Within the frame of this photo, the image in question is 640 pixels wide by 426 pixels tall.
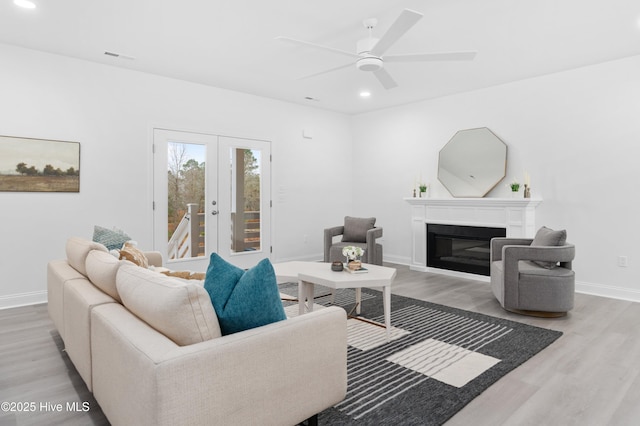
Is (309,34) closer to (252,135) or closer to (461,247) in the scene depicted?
(252,135)

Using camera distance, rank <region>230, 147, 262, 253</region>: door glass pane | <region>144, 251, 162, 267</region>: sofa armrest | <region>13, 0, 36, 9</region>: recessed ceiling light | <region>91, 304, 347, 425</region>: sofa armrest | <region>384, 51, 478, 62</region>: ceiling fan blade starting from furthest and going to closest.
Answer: <region>230, 147, 262, 253</region>: door glass pane → <region>144, 251, 162, 267</region>: sofa armrest → <region>384, 51, 478, 62</region>: ceiling fan blade → <region>13, 0, 36, 9</region>: recessed ceiling light → <region>91, 304, 347, 425</region>: sofa armrest

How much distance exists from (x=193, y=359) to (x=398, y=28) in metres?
2.60

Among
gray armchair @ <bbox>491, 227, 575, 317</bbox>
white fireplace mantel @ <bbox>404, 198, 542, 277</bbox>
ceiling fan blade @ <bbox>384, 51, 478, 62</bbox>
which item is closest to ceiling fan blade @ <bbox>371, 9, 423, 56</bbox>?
ceiling fan blade @ <bbox>384, 51, 478, 62</bbox>

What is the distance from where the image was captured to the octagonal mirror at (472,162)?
5.39 m

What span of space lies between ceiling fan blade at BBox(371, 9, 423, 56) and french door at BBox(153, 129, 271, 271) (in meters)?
2.98

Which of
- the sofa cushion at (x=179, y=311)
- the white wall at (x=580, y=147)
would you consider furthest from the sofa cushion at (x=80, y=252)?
the white wall at (x=580, y=147)

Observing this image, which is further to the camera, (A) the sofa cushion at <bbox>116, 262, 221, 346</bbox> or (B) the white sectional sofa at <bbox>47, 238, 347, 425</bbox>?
(A) the sofa cushion at <bbox>116, 262, 221, 346</bbox>

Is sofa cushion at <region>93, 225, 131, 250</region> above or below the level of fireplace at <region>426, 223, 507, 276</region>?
above

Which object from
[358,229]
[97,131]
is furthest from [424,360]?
[97,131]

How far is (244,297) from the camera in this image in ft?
5.28

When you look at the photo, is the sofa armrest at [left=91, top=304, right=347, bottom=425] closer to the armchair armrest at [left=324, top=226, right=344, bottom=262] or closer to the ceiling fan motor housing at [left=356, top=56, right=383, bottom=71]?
the ceiling fan motor housing at [left=356, top=56, right=383, bottom=71]

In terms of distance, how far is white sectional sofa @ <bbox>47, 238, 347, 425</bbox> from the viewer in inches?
52.0

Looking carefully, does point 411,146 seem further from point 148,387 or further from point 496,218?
point 148,387

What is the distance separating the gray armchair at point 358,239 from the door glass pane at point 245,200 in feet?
3.82
